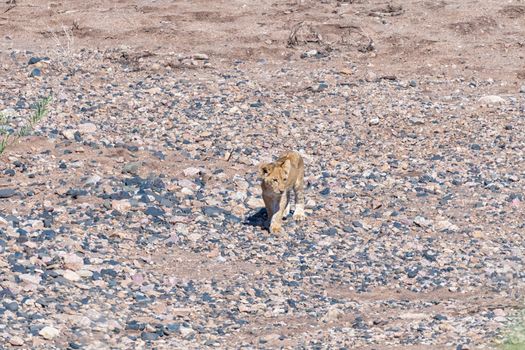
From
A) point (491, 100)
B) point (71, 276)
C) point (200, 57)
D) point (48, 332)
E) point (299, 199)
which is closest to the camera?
point (48, 332)

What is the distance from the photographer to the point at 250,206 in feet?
31.8

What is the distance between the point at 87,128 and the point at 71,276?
336 centimetres

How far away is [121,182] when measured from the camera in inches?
385

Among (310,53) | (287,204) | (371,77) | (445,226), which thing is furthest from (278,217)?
(310,53)

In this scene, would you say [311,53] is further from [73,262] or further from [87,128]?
[73,262]

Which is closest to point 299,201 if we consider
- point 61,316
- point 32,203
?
point 32,203

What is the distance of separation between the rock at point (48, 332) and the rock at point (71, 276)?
88 centimetres

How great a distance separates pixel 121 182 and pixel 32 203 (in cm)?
89

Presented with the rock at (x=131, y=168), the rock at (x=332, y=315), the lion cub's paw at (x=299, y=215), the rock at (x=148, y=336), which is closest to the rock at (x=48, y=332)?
the rock at (x=148, y=336)

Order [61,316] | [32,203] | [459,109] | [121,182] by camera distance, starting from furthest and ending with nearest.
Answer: [459,109]
[121,182]
[32,203]
[61,316]

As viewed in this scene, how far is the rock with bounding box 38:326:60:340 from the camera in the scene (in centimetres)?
693

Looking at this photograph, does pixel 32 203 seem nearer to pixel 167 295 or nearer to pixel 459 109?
pixel 167 295

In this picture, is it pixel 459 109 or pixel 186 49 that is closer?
pixel 459 109

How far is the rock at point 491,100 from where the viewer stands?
40.4ft
